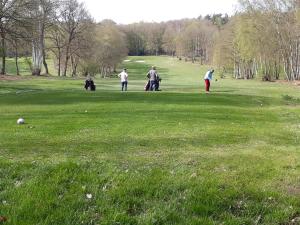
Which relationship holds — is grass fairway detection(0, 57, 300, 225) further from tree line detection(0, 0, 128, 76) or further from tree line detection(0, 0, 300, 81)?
tree line detection(0, 0, 300, 81)

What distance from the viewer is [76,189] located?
7508mm

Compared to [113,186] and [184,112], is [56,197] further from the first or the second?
[184,112]

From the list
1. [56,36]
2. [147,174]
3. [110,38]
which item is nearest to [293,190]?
[147,174]

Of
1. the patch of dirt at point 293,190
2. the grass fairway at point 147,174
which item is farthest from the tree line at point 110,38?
the patch of dirt at point 293,190

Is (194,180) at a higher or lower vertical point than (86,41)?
lower

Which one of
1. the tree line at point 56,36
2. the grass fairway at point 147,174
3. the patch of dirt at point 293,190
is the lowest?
the patch of dirt at point 293,190

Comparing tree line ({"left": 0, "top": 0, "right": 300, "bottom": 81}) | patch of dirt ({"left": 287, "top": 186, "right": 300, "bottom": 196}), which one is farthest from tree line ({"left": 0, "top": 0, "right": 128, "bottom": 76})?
patch of dirt ({"left": 287, "top": 186, "right": 300, "bottom": 196})

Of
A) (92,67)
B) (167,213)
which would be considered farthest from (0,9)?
(92,67)

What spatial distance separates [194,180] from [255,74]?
318ft

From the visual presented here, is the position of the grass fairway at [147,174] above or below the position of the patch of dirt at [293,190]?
above

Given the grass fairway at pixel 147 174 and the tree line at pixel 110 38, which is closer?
the grass fairway at pixel 147 174

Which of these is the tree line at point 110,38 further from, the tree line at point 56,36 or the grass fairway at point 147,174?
the grass fairway at point 147,174

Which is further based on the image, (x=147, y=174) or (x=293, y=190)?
(x=147, y=174)

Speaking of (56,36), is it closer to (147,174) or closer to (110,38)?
(110,38)
